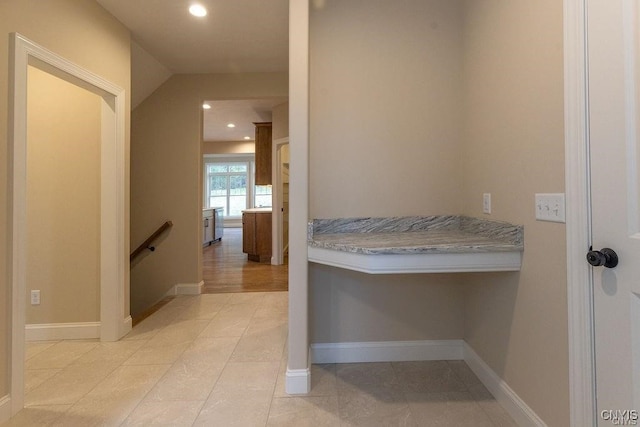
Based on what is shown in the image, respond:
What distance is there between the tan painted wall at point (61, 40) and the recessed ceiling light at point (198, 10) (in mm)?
660

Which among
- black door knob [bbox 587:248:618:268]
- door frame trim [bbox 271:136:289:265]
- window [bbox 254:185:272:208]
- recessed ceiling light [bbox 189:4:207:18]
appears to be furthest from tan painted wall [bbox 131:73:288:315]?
window [bbox 254:185:272:208]

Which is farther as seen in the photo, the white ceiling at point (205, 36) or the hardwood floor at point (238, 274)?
the hardwood floor at point (238, 274)

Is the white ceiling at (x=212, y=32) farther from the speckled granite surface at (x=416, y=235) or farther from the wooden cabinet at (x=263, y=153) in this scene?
the wooden cabinet at (x=263, y=153)

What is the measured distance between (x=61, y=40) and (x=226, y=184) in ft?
30.5

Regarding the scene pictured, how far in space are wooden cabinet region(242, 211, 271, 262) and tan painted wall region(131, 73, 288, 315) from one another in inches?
79.0

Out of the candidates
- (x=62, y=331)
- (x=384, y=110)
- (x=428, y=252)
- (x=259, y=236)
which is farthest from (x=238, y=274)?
(x=428, y=252)

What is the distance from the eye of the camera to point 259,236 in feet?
18.9

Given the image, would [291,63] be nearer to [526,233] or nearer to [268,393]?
[526,233]

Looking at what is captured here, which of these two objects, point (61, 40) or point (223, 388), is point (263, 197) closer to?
point (61, 40)

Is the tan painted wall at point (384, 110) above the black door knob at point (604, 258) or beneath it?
above

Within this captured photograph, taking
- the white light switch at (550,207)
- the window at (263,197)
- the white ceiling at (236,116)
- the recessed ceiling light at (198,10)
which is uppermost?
the white ceiling at (236,116)

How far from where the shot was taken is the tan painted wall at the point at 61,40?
5.33ft

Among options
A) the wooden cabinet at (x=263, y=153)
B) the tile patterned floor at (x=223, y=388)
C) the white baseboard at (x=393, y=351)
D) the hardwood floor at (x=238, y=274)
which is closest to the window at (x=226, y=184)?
the hardwood floor at (x=238, y=274)

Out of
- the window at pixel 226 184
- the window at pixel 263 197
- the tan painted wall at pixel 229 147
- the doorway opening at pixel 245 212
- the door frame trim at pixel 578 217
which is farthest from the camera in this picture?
the window at pixel 226 184
